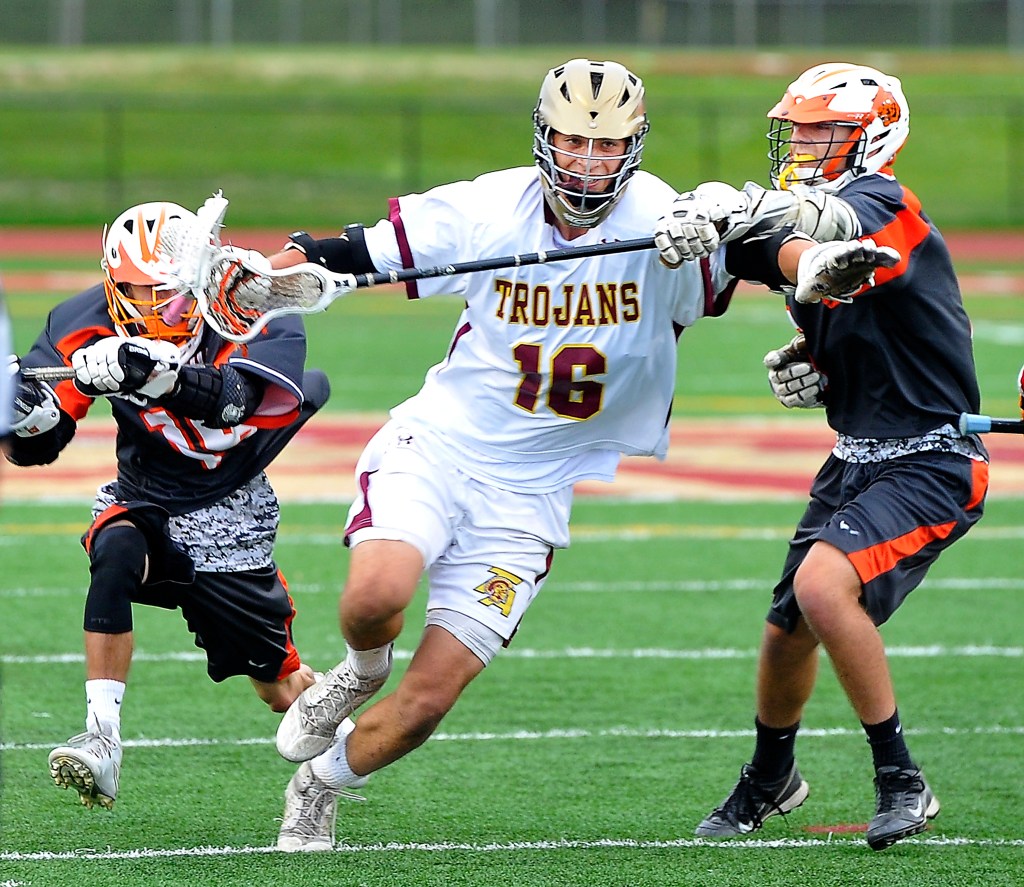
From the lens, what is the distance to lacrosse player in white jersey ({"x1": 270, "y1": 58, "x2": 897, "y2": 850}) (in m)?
4.88

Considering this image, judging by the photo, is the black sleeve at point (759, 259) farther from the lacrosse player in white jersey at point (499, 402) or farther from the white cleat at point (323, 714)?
the white cleat at point (323, 714)

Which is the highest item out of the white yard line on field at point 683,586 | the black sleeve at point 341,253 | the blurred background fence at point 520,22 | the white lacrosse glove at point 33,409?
the black sleeve at point 341,253

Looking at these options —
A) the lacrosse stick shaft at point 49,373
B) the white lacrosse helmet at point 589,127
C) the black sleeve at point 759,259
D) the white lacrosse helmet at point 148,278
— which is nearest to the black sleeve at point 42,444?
the lacrosse stick shaft at point 49,373

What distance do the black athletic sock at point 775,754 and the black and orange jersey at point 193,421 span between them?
1745 mm

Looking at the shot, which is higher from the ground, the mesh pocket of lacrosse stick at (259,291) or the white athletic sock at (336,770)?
the mesh pocket of lacrosse stick at (259,291)

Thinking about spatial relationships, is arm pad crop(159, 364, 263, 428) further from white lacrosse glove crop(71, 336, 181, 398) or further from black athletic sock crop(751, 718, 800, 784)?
black athletic sock crop(751, 718, 800, 784)

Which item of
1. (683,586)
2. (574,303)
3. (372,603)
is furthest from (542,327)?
(683,586)

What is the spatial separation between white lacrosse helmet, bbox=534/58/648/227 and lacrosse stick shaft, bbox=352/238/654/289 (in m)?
0.13

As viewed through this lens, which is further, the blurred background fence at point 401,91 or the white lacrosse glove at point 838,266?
the blurred background fence at point 401,91

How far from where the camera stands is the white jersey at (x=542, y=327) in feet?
16.3

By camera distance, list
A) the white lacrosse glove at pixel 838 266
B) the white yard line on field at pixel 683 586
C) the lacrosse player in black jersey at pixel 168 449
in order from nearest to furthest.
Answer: the white lacrosse glove at pixel 838 266
the lacrosse player in black jersey at pixel 168 449
the white yard line on field at pixel 683 586

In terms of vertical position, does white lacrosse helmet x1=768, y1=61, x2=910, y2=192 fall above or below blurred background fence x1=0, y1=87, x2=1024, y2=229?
above

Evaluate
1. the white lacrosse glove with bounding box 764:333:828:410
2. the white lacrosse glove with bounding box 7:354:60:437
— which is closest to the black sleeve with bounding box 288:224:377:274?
the white lacrosse glove with bounding box 7:354:60:437

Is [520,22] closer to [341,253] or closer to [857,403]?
[341,253]
